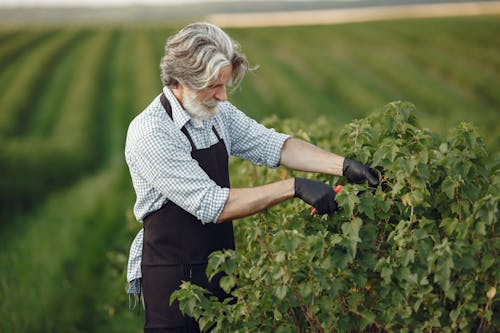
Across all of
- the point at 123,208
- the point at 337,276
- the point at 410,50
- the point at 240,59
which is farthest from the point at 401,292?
the point at 410,50

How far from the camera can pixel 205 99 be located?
124 inches

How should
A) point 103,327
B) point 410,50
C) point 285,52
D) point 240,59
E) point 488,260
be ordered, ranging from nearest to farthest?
point 488,260 < point 240,59 < point 103,327 < point 410,50 < point 285,52

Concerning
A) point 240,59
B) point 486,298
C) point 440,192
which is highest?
point 240,59

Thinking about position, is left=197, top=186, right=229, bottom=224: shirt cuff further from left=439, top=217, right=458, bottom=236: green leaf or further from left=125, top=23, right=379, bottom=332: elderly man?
left=439, top=217, right=458, bottom=236: green leaf

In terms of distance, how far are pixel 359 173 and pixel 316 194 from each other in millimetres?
351

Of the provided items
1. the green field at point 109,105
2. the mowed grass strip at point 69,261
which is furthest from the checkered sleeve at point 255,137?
the green field at point 109,105

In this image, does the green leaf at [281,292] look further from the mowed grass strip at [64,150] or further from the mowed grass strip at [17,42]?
the mowed grass strip at [17,42]

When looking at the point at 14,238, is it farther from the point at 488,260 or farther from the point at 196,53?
the point at 488,260

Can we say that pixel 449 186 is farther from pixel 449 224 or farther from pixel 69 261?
pixel 69 261

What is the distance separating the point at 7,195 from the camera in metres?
12.0

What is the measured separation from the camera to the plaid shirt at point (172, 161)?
9.82ft

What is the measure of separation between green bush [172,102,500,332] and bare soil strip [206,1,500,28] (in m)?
36.0

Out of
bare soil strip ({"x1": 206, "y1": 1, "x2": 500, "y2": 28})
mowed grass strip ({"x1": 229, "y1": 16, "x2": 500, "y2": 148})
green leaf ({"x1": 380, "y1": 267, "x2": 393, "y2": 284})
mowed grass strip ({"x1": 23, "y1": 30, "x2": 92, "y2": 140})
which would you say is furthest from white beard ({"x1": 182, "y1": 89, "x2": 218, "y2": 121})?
bare soil strip ({"x1": 206, "y1": 1, "x2": 500, "y2": 28})

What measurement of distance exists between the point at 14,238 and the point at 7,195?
10.6ft
